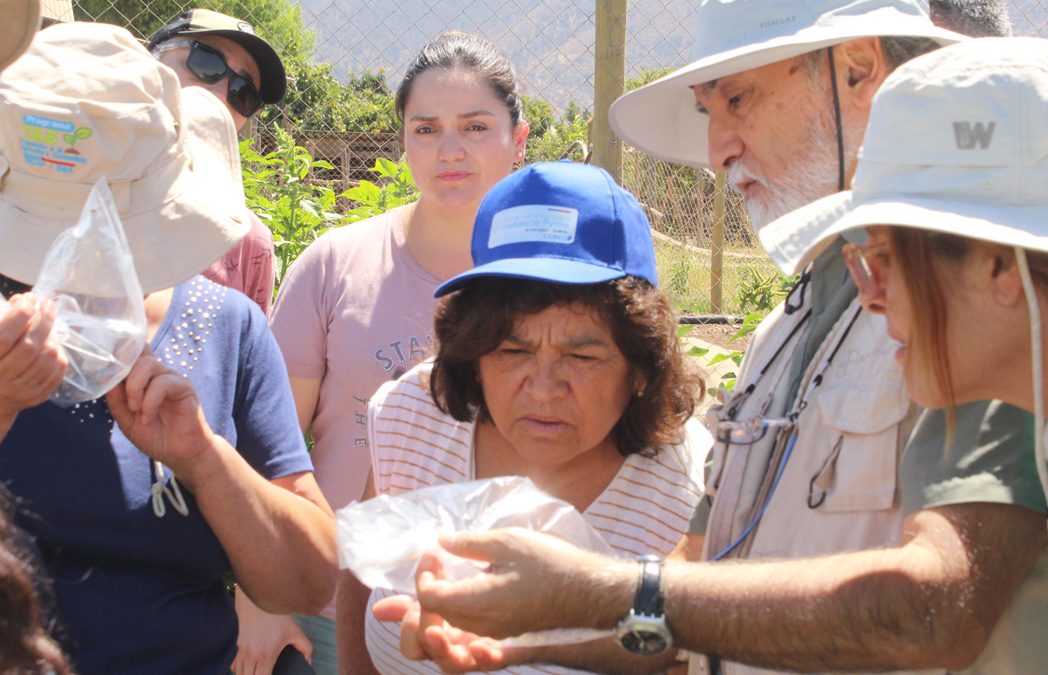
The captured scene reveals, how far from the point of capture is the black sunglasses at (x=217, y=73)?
11.3ft

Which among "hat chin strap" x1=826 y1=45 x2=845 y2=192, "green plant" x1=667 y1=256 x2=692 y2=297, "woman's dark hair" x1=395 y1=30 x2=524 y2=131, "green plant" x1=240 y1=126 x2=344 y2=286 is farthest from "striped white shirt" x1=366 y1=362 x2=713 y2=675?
"green plant" x1=667 y1=256 x2=692 y2=297

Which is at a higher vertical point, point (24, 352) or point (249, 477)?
point (24, 352)

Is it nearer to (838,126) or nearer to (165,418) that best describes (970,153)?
(838,126)

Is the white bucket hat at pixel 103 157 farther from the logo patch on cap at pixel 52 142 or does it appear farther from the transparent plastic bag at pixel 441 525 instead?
the transparent plastic bag at pixel 441 525

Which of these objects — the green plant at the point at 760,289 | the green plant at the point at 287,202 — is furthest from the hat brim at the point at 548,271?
the green plant at the point at 760,289

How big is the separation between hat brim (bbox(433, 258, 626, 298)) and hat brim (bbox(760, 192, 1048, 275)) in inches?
23.0

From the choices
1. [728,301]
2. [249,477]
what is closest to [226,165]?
[249,477]

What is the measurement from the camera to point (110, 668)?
183 centimetres

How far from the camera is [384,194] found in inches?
182

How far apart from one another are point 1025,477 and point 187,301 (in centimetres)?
150

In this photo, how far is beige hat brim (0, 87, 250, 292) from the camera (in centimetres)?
182

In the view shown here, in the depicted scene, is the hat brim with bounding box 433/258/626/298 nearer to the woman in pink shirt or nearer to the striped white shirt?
the striped white shirt

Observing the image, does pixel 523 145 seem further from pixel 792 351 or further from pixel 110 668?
pixel 110 668

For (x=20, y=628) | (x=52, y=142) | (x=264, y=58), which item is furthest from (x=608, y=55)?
(x=20, y=628)
